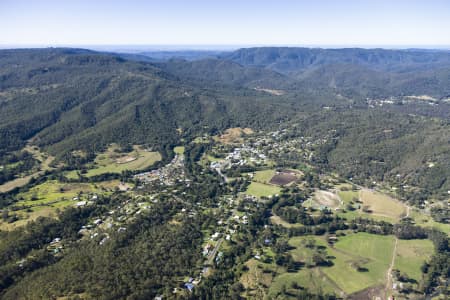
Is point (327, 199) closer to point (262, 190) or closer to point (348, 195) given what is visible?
point (348, 195)

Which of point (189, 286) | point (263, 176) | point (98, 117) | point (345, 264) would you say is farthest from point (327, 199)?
point (98, 117)

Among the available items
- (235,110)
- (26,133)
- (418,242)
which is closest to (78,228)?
(418,242)

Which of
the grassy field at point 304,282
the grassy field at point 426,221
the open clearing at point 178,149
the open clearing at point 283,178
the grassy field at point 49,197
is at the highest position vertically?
the open clearing at point 178,149

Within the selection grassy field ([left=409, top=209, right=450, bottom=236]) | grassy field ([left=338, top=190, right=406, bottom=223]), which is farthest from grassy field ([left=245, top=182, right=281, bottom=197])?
grassy field ([left=409, top=209, right=450, bottom=236])

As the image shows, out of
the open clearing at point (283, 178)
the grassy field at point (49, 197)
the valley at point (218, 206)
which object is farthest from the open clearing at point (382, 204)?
the grassy field at point (49, 197)

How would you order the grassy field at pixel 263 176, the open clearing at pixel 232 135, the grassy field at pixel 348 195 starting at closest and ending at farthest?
the grassy field at pixel 348 195
the grassy field at pixel 263 176
the open clearing at pixel 232 135

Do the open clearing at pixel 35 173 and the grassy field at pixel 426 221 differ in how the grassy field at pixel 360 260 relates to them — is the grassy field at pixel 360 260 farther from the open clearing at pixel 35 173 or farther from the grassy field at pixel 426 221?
the open clearing at pixel 35 173

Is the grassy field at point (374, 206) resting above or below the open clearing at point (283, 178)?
below

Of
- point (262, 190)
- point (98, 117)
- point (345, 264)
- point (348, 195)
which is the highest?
point (98, 117)
